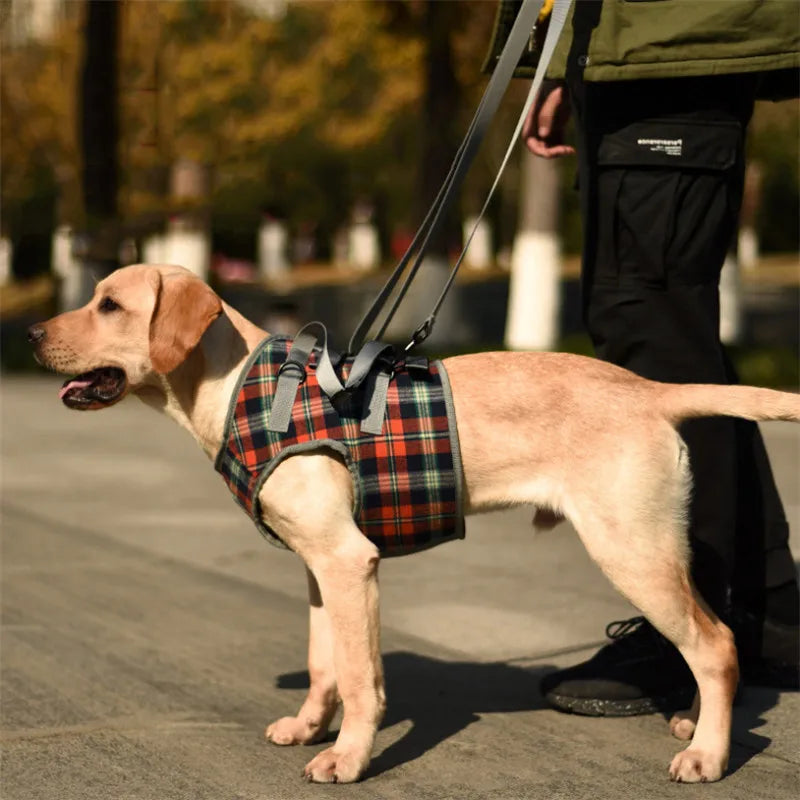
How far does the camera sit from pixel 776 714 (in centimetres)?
428

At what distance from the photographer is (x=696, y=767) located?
3707 millimetres

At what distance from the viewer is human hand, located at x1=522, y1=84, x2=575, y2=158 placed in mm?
4785

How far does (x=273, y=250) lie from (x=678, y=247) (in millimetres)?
48540

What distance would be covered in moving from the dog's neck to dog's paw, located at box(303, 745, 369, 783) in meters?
0.85

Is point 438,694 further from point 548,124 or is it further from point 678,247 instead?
point 548,124

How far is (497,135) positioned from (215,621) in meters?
39.3

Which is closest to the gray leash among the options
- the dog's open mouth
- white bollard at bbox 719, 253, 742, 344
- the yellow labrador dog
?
the yellow labrador dog

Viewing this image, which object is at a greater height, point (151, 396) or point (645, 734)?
point (151, 396)

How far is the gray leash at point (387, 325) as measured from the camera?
380cm

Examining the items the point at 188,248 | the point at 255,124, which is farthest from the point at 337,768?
the point at 255,124

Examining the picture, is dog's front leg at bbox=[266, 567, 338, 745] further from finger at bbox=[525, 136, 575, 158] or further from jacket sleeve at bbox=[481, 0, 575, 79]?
jacket sleeve at bbox=[481, 0, 575, 79]

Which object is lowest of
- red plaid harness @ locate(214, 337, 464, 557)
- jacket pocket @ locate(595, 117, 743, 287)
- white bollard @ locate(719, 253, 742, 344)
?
white bollard @ locate(719, 253, 742, 344)

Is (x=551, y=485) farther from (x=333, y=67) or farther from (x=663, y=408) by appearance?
(x=333, y=67)

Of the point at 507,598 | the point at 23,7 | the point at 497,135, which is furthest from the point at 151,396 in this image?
the point at 497,135
